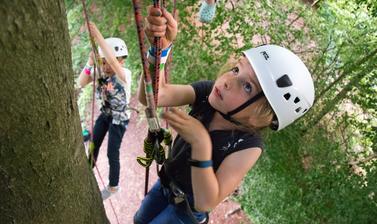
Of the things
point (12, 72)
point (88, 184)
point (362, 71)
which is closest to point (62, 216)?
point (88, 184)

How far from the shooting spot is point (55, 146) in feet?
2.58

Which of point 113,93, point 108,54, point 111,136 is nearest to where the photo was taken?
point 108,54

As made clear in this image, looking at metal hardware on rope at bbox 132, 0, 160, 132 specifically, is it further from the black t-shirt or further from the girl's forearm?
the black t-shirt

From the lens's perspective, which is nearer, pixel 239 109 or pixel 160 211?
pixel 239 109

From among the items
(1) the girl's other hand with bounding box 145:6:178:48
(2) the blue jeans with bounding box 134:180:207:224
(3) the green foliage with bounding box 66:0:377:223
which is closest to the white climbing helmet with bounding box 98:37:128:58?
(3) the green foliage with bounding box 66:0:377:223

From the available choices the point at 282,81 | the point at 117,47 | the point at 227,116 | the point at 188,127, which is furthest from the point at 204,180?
the point at 117,47

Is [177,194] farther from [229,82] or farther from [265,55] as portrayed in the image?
[265,55]

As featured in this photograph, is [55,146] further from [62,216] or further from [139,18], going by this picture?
[139,18]

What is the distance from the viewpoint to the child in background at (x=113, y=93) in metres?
2.81

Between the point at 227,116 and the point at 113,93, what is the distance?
1684 millimetres

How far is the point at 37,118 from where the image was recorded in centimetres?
70

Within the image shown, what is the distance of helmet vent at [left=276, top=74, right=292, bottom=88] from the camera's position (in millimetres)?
1459

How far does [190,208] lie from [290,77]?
749 mm

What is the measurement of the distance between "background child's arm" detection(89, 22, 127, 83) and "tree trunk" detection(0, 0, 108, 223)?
1703 mm
